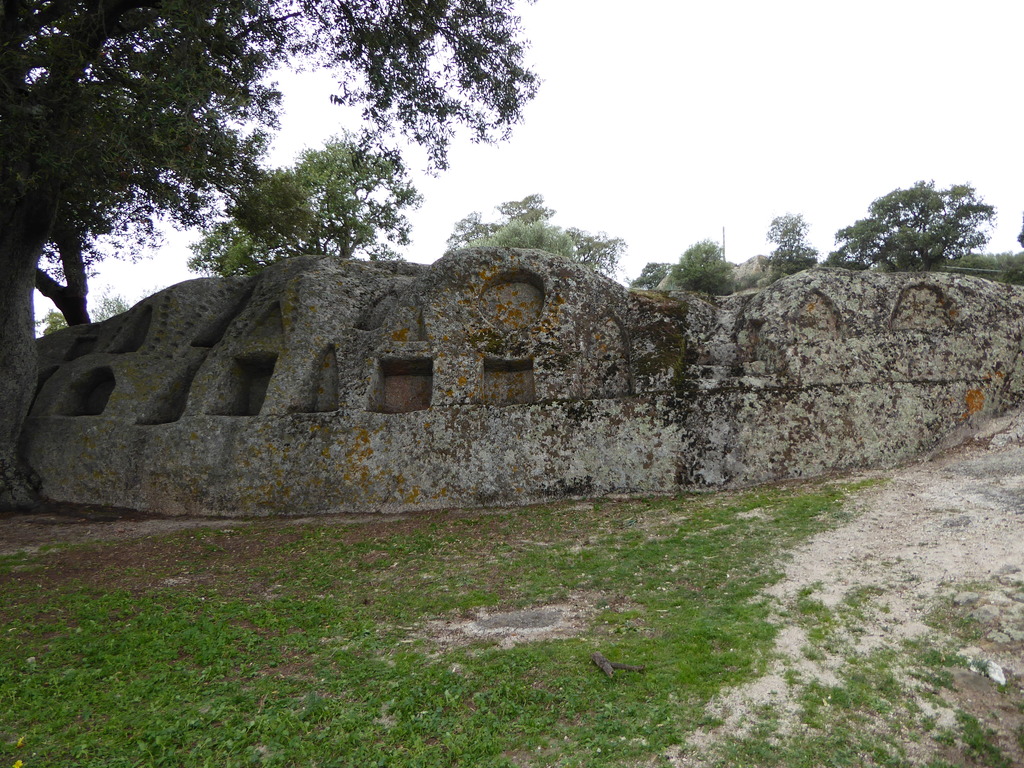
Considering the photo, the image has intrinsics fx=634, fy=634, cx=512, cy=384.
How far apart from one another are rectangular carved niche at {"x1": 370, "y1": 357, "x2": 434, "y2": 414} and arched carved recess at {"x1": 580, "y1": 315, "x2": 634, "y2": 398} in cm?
253

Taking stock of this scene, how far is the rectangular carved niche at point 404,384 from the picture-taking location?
1027 cm

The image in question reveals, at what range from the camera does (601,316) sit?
34.4ft

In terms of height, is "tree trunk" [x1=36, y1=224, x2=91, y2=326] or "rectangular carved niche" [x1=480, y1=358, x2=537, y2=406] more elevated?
"tree trunk" [x1=36, y1=224, x2=91, y2=326]

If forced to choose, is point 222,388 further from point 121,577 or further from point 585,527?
point 585,527

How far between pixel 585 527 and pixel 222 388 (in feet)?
21.9

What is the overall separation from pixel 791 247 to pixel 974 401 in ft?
104

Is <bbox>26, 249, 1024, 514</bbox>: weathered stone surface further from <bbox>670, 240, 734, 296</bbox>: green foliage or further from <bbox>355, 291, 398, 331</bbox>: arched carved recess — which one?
<bbox>670, 240, 734, 296</bbox>: green foliage

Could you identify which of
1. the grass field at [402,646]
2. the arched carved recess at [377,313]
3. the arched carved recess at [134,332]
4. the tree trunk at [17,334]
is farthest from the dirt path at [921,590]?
the arched carved recess at [134,332]

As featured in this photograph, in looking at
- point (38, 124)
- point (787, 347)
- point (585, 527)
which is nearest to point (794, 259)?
point (787, 347)

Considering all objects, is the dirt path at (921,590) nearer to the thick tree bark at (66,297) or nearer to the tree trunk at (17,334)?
the tree trunk at (17,334)

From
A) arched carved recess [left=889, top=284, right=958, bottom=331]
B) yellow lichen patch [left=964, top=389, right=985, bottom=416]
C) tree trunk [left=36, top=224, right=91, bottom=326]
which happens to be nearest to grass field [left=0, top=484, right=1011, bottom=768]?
yellow lichen patch [left=964, top=389, right=985, bottom=416]

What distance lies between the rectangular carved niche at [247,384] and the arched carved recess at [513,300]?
376 cm

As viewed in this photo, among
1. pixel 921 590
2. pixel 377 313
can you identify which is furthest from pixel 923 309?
pixel 377 313

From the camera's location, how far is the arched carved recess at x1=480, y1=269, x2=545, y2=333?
34.6ft
